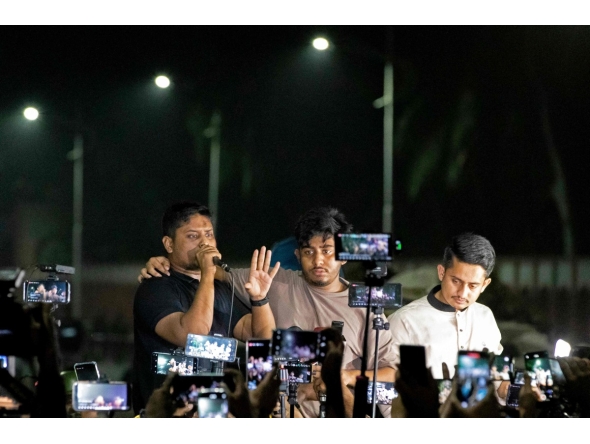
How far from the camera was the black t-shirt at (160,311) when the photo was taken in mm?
4496

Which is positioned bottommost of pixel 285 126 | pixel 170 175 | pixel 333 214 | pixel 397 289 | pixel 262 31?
pixel 397 289

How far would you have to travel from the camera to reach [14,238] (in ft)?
17.7

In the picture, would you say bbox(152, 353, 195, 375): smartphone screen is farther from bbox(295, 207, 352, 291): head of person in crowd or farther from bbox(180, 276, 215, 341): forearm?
bbox(295, 207, 352, 291): head of person in crowd

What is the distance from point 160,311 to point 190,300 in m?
0.22

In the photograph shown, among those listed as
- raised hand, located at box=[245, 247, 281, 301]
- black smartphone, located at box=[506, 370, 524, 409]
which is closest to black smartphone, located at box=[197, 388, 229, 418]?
raised hand, located at box=[245, 247, 281, 301]

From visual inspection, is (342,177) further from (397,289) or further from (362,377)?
A: (362,377)

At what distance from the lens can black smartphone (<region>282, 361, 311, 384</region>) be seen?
3.81m

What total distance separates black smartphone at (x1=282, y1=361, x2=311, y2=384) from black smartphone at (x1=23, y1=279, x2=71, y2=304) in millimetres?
1310

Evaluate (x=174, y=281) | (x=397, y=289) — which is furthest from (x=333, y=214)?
(x=174, y=281)

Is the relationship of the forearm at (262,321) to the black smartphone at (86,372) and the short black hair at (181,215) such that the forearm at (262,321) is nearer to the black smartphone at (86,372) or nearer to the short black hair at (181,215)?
the short black hair at (181,215)

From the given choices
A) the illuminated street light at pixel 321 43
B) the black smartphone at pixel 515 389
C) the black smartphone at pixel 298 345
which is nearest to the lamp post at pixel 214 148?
the illuminated street light at pixel 321 43

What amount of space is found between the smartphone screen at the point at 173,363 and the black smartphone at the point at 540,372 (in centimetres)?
156

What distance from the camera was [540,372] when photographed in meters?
3.88

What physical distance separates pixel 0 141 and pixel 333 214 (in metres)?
2.29
